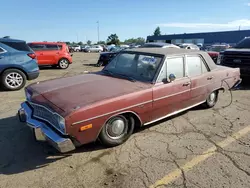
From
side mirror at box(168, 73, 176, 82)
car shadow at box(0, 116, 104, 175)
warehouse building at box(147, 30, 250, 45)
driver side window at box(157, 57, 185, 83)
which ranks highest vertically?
warehouse building at box(147, 30, 250, 45)

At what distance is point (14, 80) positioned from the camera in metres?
7.08

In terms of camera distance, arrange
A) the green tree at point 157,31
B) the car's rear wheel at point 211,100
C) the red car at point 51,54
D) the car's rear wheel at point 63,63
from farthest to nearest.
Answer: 1. the green tree at point 157,31
2. the car's rear wheel at point 63,63
3. the red car at point 51,54
4. the car's rear wheel at point 211,100

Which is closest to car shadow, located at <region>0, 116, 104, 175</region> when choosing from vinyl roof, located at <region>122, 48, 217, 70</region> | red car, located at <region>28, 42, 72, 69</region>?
vinyl roof, located at <region>122, 48, 217, 70</region>

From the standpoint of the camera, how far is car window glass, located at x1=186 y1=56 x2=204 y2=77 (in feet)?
14.7

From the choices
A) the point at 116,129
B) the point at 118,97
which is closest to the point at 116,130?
the point at 116,129

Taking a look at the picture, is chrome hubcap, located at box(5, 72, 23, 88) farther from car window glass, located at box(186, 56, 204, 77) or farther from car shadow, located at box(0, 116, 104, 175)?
car window glass, located at box(186, 56, 204, 77)

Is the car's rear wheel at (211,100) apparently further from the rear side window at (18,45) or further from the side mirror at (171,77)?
the rear side window at (18,45)

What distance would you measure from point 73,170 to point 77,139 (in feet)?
1.38

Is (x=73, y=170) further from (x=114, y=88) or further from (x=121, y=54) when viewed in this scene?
(x=121, y=54)

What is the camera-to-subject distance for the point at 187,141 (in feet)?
12.2

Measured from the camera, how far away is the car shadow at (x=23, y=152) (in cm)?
300

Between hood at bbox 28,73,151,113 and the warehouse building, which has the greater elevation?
the warehouse building

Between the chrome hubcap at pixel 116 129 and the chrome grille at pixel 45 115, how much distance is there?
2.61 ft

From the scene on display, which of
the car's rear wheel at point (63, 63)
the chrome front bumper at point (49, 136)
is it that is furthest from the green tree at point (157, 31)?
the chrome front bumper at point (49, 136)
